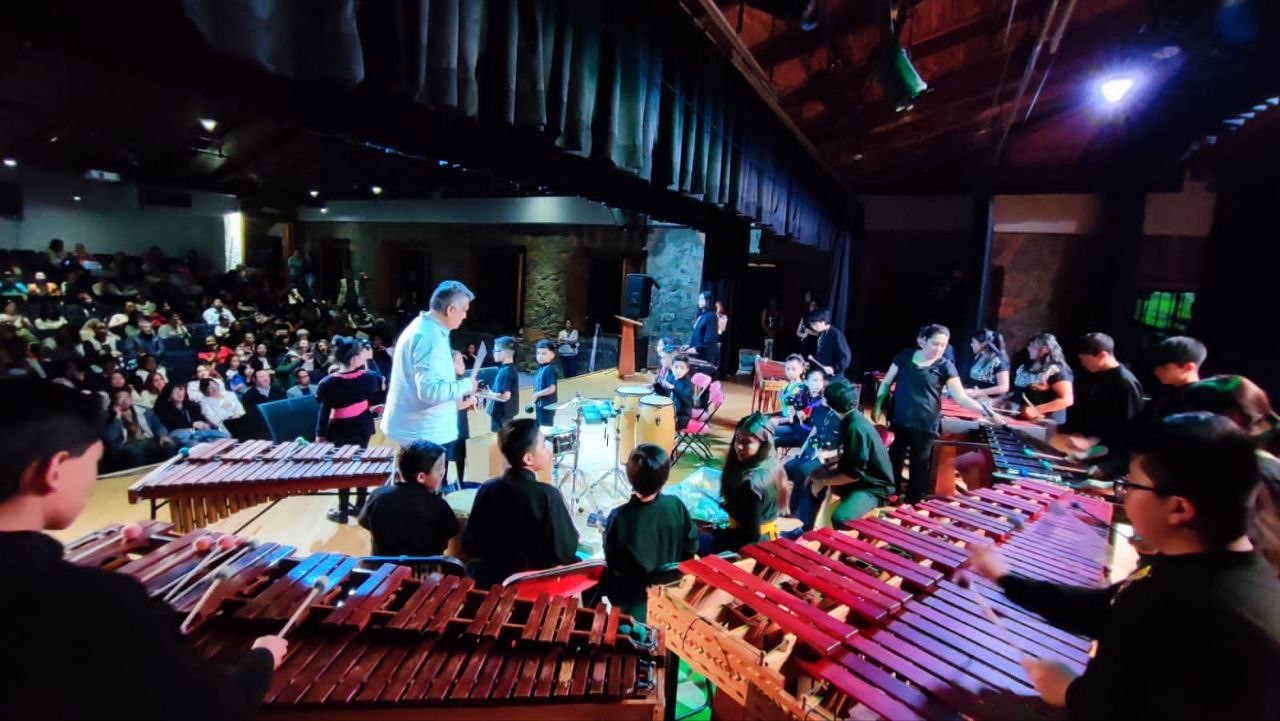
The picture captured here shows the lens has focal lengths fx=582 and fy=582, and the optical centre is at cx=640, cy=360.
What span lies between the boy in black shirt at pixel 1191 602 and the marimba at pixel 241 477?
150 inches

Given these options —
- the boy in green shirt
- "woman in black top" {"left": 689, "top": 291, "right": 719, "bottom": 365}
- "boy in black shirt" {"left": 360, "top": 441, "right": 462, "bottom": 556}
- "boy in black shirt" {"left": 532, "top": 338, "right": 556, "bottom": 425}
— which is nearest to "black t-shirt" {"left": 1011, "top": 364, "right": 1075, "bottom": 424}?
the boy in green shirt

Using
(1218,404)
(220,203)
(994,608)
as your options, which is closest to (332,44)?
(994,608)

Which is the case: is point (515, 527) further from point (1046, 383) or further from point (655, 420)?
point (1046, 383)

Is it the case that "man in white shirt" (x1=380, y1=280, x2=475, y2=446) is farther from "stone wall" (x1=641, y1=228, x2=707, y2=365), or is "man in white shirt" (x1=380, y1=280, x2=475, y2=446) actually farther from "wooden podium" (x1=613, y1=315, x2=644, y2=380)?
"stone wall" (x1=641, y1=228, x2=707, y2=365)

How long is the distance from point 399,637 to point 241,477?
2.30 metres

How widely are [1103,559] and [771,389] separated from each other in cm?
554

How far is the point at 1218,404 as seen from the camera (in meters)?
2.70

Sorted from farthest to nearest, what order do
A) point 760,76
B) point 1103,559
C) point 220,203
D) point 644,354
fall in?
point 220,203 → point 644,354 → point 760,76 → point 1103,559

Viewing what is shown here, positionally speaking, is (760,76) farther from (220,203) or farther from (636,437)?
(220,203)

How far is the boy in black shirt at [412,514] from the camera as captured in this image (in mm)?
2963

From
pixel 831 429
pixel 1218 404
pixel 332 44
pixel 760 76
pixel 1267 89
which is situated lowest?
pixel 831 429

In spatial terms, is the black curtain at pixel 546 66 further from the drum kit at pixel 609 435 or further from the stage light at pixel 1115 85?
the stage light at pixel 1115 85

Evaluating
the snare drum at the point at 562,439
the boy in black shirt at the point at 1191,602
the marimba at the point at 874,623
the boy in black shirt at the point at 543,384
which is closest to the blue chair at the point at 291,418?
the boy in black shirt at the point at 543,384

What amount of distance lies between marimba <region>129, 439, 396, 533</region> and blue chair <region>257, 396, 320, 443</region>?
106 centimetres
